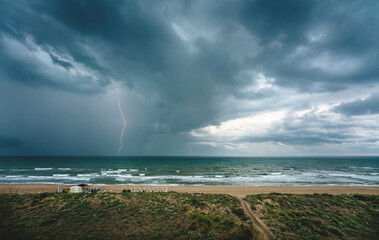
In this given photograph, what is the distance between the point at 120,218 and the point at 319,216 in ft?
65.8

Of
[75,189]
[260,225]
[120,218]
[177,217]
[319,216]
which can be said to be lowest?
[319,216]

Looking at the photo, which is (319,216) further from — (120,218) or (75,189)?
(75,189)

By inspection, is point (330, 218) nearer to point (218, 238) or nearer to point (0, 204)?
point (218, 238)

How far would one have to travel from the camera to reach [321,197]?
2056cm

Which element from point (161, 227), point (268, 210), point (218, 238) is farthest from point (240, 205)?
point (161, 227)

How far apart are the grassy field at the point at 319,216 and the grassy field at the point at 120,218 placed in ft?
9.96

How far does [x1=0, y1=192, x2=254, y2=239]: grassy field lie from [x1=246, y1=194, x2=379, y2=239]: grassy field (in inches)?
120

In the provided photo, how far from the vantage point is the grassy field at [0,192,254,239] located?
446 inches

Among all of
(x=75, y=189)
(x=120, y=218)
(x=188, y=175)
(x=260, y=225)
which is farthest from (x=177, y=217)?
(x=188, y=175)

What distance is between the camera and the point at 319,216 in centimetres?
1580

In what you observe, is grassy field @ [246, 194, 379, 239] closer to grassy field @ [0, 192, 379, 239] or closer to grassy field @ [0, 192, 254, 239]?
grassy field @ [0, 192, 379, 239]

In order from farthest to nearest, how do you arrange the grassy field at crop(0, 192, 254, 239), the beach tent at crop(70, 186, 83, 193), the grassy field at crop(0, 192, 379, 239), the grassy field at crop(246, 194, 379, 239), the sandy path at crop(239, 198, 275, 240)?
1. the beach tent at crop(70, 186, 83, 193)
2. the grassy field at crop(246, 194, 379, 239)
3. the sandy path at crop(239, 198, 275, 240)
4. the grassy field at crop(0, 192, 379, 239)
5. the grassy field at crop(0, 192, 254, 239)

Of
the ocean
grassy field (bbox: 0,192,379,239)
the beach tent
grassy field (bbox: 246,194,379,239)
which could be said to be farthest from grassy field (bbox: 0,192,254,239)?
the ocean

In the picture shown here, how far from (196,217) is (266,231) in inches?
234
